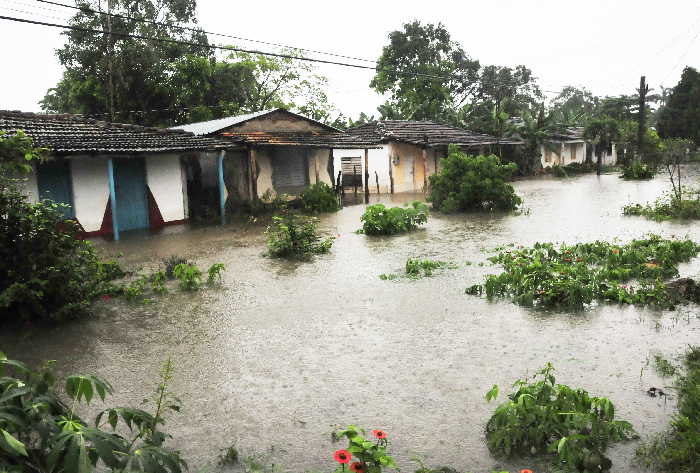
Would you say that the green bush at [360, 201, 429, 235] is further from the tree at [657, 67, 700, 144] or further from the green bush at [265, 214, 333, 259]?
the tree at [657, 67, 700, 144]

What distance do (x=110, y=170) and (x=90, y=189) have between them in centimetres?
100

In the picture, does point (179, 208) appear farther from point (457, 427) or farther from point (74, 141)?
point (457, 427)

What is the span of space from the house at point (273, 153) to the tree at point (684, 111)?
3454 centimetres

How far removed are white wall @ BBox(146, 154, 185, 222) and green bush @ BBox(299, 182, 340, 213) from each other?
493 cm

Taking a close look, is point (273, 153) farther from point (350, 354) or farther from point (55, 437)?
point (55, 437)

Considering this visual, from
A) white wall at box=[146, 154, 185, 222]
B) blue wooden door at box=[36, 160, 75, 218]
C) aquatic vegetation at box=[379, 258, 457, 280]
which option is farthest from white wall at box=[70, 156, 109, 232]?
aquatic vegetation at box=[379, 258, 457, 280]

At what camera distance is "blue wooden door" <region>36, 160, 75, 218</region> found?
571 inches

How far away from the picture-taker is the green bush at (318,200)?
837 inches

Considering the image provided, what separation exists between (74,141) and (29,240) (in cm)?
793

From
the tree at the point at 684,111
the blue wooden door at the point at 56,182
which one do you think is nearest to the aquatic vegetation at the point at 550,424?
the blue wooden door at the point at 56,182

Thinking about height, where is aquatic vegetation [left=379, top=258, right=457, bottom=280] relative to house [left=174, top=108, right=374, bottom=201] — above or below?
below

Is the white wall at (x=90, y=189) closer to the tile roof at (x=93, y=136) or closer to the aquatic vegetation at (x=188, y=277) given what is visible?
the tile roof at (x=93, y=136)

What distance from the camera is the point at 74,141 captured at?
47.7 ft

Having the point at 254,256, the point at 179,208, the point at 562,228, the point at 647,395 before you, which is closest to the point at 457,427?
the point at 647,395
